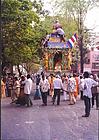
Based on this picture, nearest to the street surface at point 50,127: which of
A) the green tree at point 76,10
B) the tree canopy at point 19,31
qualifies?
the tree canopy at point 19,31

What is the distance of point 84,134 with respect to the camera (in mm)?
10062

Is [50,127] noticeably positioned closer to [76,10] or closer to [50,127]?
[50,127]

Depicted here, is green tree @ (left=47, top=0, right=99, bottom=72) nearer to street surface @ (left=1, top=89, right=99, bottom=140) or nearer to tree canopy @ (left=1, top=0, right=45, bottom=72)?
tree canopy @ (left=1, top=0, right=45, bottom=72)

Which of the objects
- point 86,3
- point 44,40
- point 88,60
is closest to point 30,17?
point 44,40

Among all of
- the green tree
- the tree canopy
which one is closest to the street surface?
the tree canopy

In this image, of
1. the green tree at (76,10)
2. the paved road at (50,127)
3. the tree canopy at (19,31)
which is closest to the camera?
the paved road at (50,127)

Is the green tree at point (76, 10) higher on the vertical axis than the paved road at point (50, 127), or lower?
higher

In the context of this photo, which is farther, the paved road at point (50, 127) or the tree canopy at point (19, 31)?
the tree canopy at point (19, 31)

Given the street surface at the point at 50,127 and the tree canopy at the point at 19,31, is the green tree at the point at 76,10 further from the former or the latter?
the street surface at the point at 50,127

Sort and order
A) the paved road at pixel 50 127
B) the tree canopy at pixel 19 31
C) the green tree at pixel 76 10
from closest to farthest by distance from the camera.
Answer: the paved road at pixel 50 127 → the tree canopy at pixel 19 31 → the green tree at pixel 76 10

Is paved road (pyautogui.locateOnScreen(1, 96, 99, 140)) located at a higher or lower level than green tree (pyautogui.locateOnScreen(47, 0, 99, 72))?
lower

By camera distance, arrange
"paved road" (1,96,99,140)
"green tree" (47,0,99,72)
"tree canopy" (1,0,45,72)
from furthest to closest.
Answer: "green tree" (47,0,99,72) → "tree canopy" (1,0,45,72) → "paved road" (1,96,99,140)

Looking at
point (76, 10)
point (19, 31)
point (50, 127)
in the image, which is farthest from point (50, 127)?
point (76, 10)

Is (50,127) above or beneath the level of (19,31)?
beneath
